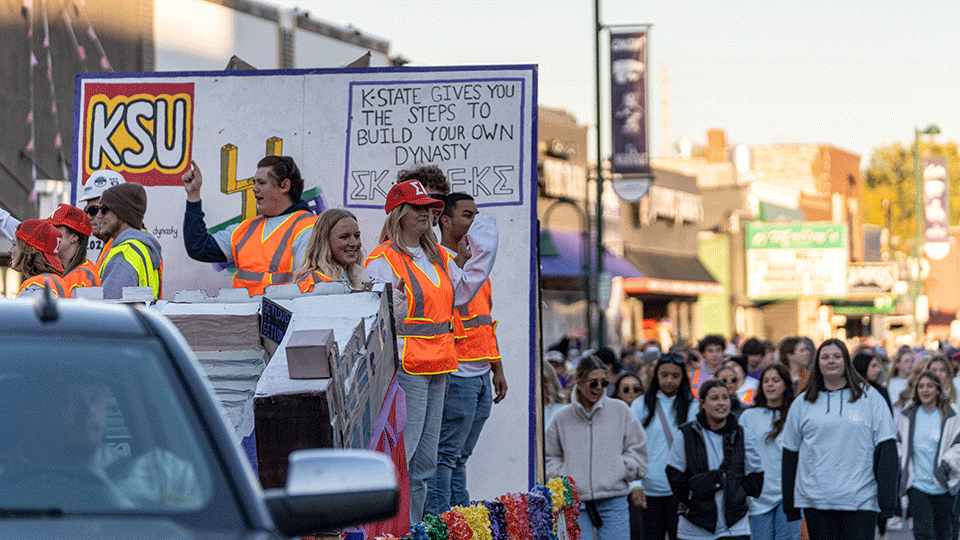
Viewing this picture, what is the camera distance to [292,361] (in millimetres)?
4980

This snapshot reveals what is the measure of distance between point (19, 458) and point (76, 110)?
7162mm

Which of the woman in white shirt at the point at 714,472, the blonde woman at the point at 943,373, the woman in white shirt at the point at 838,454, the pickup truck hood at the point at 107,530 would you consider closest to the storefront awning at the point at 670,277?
the blonde woman at the point at 943,373

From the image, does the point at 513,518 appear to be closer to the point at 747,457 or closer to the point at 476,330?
the point at 476,330

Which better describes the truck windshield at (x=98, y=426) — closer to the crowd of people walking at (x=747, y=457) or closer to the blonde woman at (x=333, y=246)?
the blonde woman at (x=333, y=246)

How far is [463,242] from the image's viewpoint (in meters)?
8.34

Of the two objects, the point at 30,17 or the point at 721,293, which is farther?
the point at 721,293

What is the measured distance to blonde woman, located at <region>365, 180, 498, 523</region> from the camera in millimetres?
7262

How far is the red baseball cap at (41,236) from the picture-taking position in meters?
7.17

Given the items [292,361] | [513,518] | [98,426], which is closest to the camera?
[98,426]

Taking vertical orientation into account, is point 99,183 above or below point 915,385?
above

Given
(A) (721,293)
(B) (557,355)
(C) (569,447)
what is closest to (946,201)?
(A) (721,293)

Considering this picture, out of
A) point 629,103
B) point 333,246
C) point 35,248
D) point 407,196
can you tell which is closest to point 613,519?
point 407,196

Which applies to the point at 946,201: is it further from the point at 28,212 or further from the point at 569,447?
the point at 569,447

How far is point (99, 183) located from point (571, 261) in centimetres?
2635
